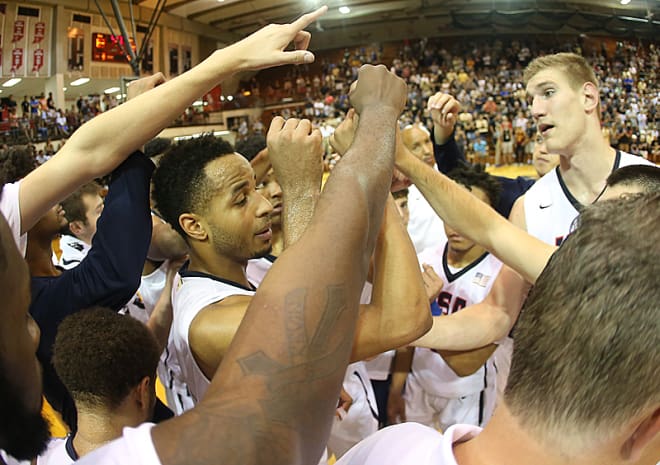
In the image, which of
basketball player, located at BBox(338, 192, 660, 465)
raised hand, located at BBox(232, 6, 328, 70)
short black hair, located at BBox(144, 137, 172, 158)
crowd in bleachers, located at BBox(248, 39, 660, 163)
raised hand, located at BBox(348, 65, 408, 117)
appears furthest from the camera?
crowd in bleachers, located at BBox(248, 39, 660, 163)

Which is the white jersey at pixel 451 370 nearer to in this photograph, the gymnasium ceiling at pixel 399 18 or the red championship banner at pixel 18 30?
the red championship banner at pixel 18 30

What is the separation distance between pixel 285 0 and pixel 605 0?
1410 centimetres

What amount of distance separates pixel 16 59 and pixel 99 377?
76.1 ft

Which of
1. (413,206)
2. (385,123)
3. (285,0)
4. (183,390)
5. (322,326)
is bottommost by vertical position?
(183,390)

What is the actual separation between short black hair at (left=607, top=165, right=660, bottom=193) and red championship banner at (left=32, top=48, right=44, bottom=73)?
936 inches

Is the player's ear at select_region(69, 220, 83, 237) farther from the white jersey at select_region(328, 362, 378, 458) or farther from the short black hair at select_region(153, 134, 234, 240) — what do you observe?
the white jersey at select_region(328, 362, 378, 458)

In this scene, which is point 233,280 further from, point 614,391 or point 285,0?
point 285,0

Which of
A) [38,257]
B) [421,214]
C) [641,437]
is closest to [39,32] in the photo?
[421,214]

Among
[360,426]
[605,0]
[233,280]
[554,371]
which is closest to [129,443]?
[554,371]

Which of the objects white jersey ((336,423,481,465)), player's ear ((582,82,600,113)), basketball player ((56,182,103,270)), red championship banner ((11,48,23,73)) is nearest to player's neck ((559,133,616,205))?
player's ear ((582,82,600,113))

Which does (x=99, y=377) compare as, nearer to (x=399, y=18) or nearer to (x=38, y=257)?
(x=38, y=257)

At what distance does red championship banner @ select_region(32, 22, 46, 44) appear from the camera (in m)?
21.4

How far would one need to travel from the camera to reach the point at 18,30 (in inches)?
824

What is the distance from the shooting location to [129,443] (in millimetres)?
721
